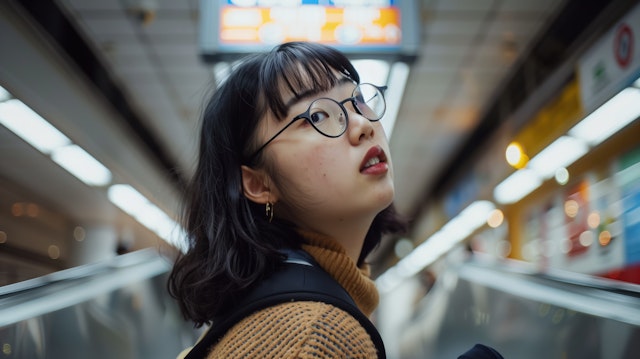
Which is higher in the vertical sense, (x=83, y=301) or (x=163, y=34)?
(x=163, y=34)

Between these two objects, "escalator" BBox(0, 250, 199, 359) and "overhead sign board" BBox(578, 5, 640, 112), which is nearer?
"escalator" BBox(0, 250, 199, 359)

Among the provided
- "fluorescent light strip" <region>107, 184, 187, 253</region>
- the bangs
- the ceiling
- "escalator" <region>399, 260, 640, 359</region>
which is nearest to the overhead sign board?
the ceiling

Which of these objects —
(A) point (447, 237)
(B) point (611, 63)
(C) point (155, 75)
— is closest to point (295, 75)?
(B) point (611, 63)

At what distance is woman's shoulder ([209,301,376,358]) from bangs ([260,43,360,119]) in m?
0.47

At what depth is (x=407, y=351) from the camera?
16.8 feet

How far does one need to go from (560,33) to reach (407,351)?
3308 millimetres

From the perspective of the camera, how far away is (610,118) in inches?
176

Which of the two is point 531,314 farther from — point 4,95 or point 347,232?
point 4,95

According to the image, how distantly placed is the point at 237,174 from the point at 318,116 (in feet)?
0.77

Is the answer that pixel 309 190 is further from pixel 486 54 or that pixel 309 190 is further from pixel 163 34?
pixel 486 54

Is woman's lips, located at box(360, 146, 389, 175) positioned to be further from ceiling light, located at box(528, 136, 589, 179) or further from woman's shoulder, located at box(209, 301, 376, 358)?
ceiling light, located at box(528, 136, 589, 179)

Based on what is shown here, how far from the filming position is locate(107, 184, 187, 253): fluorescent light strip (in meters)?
7.55

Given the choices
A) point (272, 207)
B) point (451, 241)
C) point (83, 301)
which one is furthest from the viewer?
point (451, 241)

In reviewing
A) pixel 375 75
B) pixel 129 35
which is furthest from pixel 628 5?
pixel 129 35
